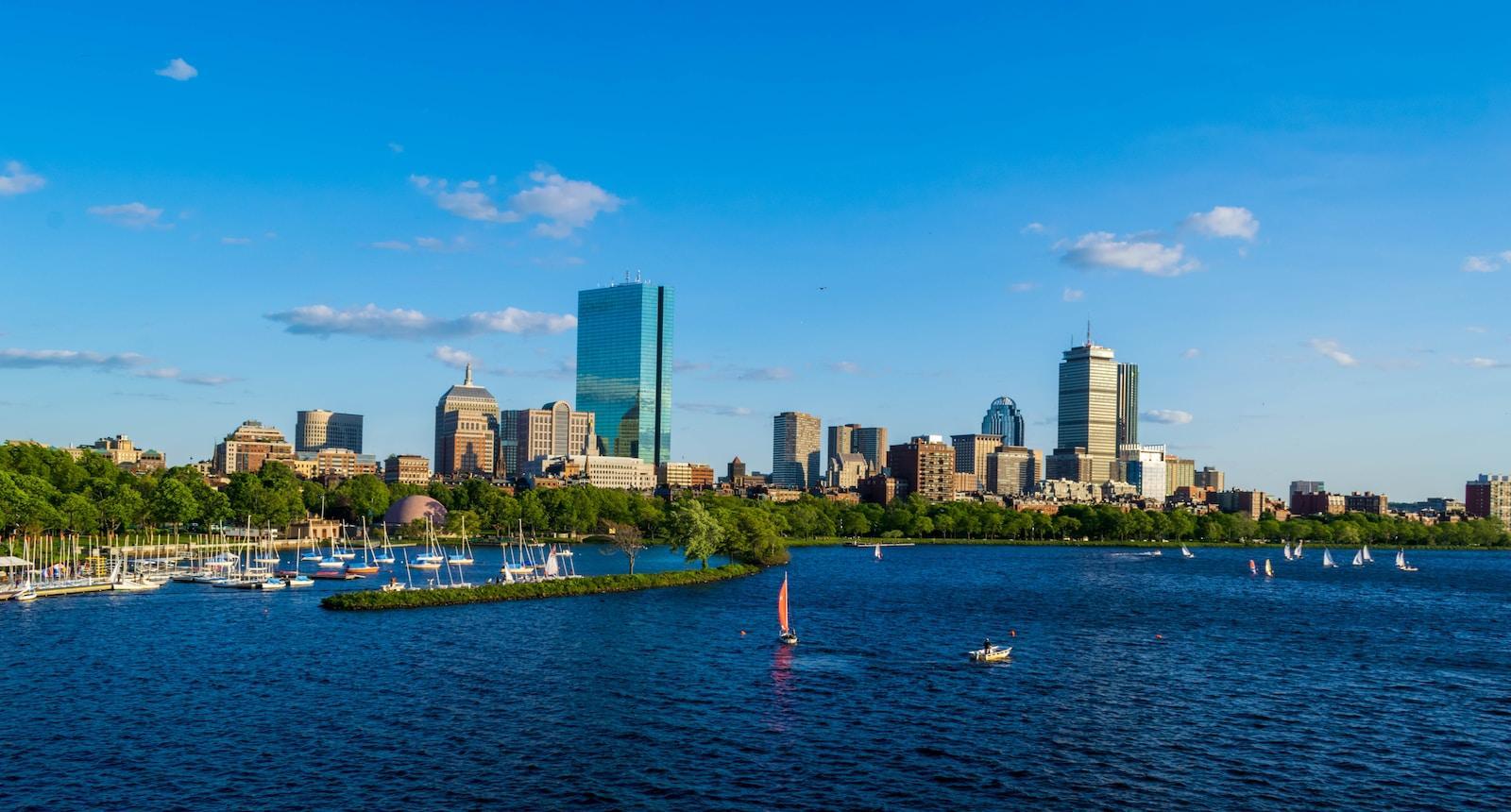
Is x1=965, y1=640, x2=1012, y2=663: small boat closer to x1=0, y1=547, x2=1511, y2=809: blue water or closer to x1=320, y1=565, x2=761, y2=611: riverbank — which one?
x1=0, y1=547, x2=1511, y2=809: blue water

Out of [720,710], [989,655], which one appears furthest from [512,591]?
[720,710]

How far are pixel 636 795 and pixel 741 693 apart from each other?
23455 millimetres

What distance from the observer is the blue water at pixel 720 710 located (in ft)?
189

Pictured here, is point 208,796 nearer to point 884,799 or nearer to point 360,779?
point 360,779

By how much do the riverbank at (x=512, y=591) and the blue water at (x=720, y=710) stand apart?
3.85m

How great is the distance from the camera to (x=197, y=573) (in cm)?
15762

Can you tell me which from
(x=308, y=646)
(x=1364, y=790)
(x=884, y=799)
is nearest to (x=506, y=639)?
(x=308, y=646)

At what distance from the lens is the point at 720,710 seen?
74000 mm

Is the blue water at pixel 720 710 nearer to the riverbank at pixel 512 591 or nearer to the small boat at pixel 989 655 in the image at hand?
the small boat at pixel 989 655

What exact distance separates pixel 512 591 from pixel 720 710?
65.6 meters

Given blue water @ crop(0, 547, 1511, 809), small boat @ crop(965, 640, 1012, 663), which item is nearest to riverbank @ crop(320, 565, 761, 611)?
blue water @ crop(0, 547, 1511, 809)

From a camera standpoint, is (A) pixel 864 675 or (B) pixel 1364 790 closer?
(B) pixel 1364 790

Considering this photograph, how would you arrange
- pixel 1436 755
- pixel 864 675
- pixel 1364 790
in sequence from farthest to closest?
1. pixel 864 675
2. pixel 1436 755
3. pixel 1364 790

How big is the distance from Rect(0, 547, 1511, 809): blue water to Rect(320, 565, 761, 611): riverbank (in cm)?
385
